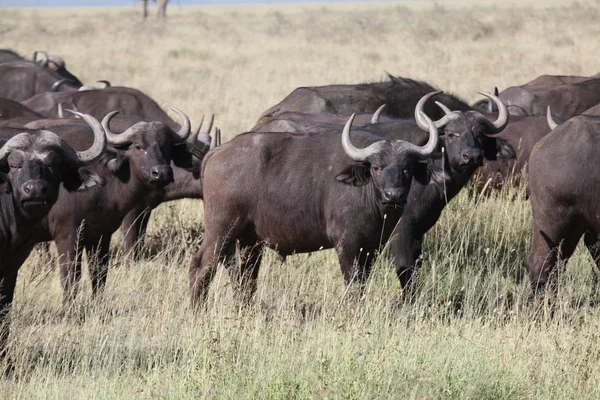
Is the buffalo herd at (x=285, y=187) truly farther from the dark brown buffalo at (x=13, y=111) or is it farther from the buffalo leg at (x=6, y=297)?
the dark brown buffalo at (x=13, y=111)

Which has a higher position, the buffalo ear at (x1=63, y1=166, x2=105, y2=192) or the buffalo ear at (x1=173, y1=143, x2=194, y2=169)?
the buffalo ear at (x1=63, y1=166, x2=105, y2=192)

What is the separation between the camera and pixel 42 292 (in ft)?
29.2

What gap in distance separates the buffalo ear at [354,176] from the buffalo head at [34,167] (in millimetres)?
2079

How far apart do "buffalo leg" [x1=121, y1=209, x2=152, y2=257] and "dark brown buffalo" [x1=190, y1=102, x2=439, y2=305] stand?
191cm

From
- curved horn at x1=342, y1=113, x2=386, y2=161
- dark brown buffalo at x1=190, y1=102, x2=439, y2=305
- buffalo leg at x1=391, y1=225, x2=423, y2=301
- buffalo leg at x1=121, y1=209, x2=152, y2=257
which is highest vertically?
curved horn at x1=342, y1=113, x2=386, y2=161

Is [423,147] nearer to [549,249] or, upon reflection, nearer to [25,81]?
[549,249]

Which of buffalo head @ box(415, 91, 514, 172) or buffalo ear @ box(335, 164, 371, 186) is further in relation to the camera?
buffalo head @ box(415, 91, 514, 172)

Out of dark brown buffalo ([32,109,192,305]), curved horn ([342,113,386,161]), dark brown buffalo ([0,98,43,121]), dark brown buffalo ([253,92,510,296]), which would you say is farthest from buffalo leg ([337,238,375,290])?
dark brown buffalo ([0,98,43,121])

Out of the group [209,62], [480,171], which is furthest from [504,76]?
[480,171]

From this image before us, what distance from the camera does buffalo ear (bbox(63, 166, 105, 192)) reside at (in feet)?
22.8

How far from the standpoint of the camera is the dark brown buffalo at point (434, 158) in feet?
28.3

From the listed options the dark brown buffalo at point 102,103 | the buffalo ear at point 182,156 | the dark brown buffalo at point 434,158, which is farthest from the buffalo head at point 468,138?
the dark brown buffalo at point 102,103

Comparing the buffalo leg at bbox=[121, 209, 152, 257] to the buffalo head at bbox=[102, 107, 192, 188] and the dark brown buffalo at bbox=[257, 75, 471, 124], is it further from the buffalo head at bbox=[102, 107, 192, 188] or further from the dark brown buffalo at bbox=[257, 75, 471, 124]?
the dark brown buffalo at bbox=[257, 75, 471, 124]

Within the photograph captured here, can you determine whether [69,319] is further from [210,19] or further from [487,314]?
[210,19]
